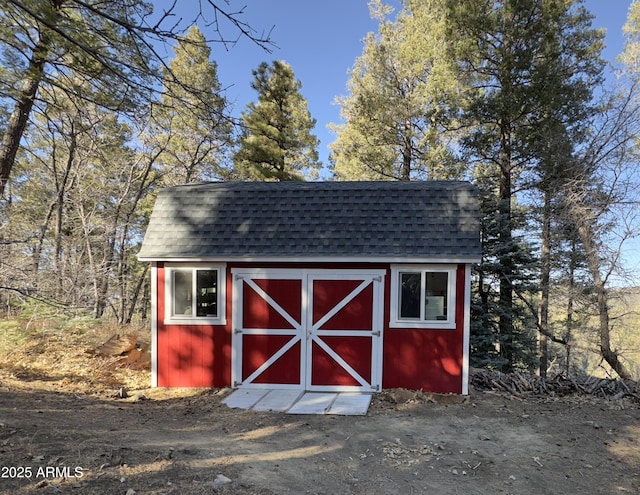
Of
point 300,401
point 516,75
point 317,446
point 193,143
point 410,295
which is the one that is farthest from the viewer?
point 193,143

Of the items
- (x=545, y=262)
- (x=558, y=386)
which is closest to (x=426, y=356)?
(x=558, y=386)

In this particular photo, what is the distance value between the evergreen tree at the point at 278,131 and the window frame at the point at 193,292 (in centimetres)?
1112

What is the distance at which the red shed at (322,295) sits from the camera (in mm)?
6988

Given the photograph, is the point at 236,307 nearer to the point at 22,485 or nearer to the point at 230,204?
the point at 230,204

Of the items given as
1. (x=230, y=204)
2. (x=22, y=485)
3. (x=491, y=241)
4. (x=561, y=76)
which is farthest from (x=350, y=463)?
(x=561, y=76)

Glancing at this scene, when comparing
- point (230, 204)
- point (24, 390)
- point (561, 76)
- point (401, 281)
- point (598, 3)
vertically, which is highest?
point (598, 3)

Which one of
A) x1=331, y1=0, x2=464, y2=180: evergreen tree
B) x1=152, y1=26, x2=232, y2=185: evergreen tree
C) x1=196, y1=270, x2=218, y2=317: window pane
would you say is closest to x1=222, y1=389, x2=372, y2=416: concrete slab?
x1=196, y1=270, x2=218, y2=317: window pane

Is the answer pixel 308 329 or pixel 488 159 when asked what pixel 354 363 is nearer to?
pixel 308 329

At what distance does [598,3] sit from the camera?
40.6ft

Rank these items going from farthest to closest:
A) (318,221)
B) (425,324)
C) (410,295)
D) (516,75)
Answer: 1. (516,75)
2. (318,221)
3. (410,295)
4. (425,324)

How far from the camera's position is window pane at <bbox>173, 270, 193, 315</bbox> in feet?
24.7

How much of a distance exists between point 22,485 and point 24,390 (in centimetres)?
427

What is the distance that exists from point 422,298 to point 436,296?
0.82ft

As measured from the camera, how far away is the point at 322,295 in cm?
728
